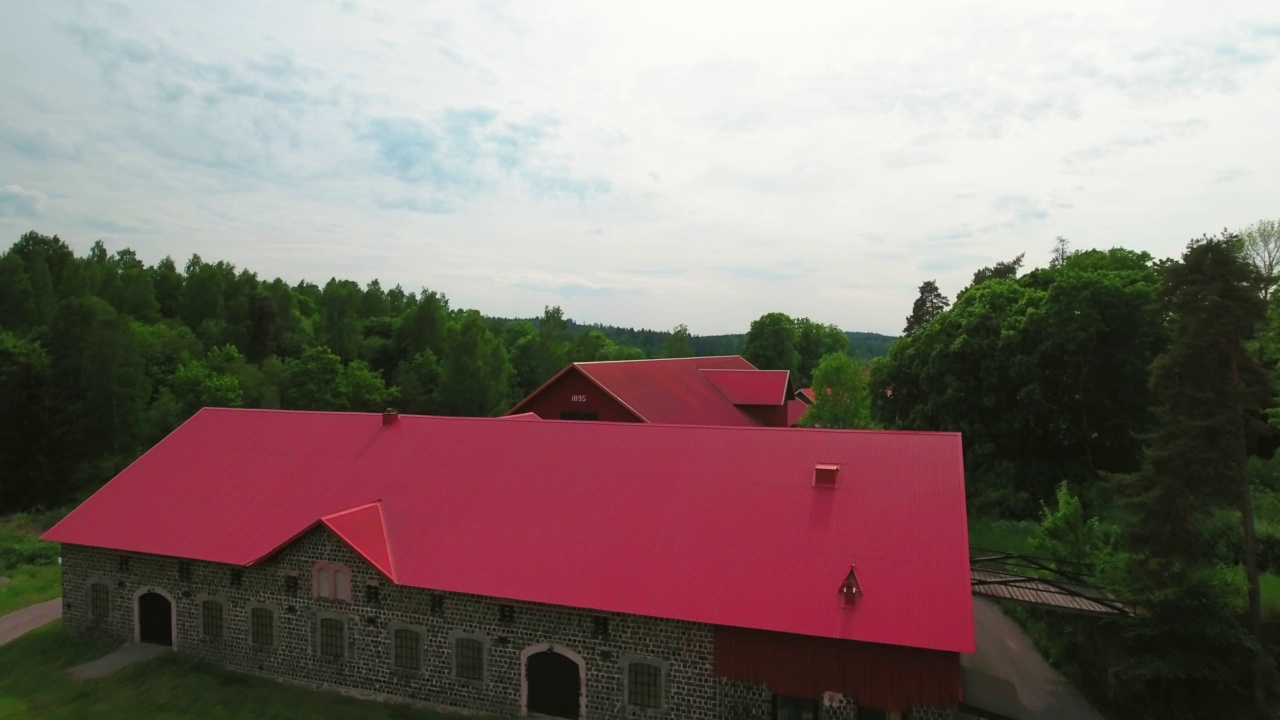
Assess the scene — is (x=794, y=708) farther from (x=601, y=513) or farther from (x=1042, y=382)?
(x=1042, y=382)

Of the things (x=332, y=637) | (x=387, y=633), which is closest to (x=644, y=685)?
(x=387, y=633)

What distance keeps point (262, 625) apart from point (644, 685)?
11.1 meters

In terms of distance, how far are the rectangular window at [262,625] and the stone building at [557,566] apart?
68 mm

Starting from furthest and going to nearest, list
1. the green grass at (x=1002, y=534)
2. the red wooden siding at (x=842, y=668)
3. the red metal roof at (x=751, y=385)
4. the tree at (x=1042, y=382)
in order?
the red metal roof at (x=751, y=385) < the tree at (x=1042, y=382) < the green grass at (x=1002, y=534) < the red wooden siding at (x=842, y=668)

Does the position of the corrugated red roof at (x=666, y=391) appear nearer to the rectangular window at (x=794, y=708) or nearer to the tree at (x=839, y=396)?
the tree at (x=839, y=396)

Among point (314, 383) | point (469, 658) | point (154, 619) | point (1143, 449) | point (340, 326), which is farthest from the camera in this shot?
point (340, 326)

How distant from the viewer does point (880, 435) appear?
21422 millimetres

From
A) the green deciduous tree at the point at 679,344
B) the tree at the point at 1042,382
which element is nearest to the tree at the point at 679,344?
the green deciduous tree at the point at 679,344

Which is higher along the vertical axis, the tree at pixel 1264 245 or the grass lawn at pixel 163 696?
the tree at pixel 1264 245

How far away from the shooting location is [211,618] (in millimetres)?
22688

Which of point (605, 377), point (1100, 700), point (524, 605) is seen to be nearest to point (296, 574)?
point (524, 605)

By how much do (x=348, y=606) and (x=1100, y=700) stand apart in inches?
776

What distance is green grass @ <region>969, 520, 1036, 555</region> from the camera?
106 ft

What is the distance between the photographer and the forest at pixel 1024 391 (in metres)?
19.0
